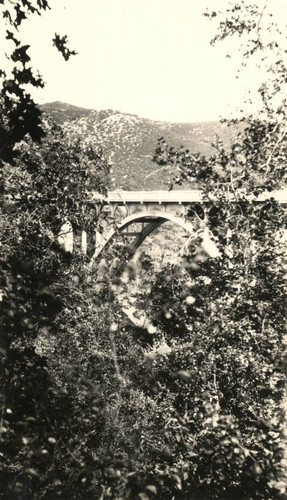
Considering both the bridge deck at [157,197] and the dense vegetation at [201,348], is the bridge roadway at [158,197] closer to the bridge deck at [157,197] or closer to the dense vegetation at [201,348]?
the bridge deck at [157,197]

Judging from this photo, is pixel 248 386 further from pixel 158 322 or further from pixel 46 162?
pixel 46 162

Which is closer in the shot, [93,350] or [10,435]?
[10,435]

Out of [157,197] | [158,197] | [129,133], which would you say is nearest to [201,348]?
[158,197]

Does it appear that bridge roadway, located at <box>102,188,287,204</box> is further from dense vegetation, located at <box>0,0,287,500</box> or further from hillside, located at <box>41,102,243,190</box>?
hillside, located at <box>41,102,243,190</box>

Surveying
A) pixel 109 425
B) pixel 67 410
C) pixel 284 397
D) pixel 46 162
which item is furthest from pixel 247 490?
pixel 46 162

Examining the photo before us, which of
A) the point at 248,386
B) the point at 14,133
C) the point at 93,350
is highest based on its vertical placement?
the point at 14,133

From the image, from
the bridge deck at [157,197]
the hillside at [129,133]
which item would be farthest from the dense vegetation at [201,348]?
the hillside at [129,133]

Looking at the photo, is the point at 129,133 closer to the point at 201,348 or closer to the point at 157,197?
the point at 157,197

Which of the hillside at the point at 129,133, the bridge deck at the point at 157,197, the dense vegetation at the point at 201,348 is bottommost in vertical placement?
the dense vegetation at the point at 201,348

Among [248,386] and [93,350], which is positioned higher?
[93,350]
